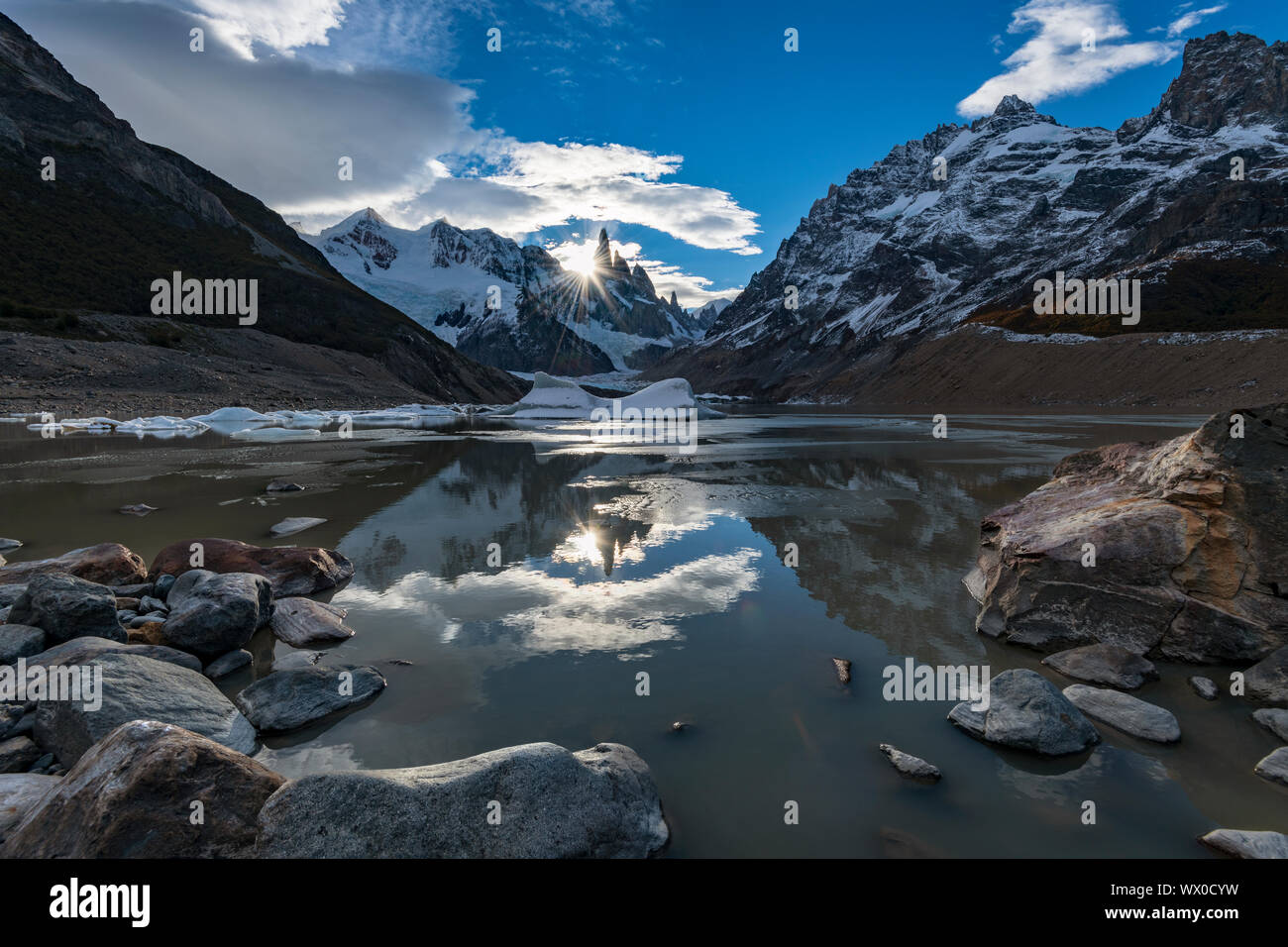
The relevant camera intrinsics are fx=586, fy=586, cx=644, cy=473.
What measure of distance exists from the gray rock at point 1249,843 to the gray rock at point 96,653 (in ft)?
29.5

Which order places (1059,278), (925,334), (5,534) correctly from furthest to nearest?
1. (925,334)
2. (1059,278)
3. (5,534)

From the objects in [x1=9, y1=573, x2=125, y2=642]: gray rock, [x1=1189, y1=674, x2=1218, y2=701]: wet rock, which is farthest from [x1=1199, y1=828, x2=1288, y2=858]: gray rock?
[x1=9, y1=573, x2=125, y2=642]: gray rock

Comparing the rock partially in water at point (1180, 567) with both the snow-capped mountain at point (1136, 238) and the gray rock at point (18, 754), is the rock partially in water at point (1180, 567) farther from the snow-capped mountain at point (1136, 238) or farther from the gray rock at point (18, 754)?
the snow-capped mountain at point (1136, 238)

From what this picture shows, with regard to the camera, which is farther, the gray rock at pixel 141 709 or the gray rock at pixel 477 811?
the gray rock at pixel 141 709

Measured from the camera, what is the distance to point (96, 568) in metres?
9.04

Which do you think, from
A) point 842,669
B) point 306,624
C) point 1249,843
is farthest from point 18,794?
point 1249,843

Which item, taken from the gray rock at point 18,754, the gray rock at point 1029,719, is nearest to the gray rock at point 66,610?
the gray rock at point 18,754

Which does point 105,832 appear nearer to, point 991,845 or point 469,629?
point 469,629

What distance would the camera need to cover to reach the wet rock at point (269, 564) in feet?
30.2

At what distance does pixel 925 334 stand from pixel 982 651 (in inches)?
5751

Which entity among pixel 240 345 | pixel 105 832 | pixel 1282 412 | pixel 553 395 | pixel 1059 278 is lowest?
pixel 105 832

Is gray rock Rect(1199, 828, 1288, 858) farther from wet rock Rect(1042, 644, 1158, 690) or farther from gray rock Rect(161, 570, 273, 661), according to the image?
gray rock Rect(161, 570, 273, 661)

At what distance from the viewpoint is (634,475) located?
2338 centimetres
